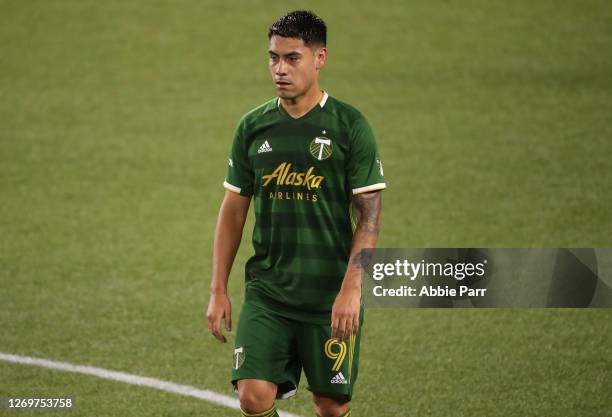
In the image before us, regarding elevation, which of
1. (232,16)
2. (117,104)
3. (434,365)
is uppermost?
(232,16)

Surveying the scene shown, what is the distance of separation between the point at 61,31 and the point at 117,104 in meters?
3.25

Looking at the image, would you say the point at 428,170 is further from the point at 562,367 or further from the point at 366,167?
Answer: the point at 366,167

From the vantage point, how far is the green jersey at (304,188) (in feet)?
15.1

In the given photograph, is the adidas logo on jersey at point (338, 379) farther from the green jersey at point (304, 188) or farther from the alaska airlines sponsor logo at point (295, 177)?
the alaska airlines sponsor logo at point (295, 177)

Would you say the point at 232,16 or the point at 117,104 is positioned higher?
the point at 232,16

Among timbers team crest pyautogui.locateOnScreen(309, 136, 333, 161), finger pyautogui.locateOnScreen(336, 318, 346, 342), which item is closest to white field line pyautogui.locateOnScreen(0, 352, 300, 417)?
finger pyautogui.locateOnScreen(336, 318, 346, 342)

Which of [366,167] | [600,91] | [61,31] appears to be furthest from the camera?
[61,31]

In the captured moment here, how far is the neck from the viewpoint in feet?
15.3

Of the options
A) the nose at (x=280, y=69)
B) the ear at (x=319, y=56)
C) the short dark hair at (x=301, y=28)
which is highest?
the short dark hair at (x=301, y=28)

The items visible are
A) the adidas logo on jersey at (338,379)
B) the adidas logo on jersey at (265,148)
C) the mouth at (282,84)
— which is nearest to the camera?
the mouth at (282,84)

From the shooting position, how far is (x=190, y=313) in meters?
8.07

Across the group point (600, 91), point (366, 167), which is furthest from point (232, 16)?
point (366, 167)

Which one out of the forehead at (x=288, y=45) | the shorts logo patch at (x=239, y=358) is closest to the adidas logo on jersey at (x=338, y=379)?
the shorts logo patch at (x=239, y=358)

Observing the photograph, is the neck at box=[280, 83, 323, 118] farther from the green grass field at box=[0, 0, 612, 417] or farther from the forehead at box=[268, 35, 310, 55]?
the green grass field at box=[0, 0, 612, 417]
